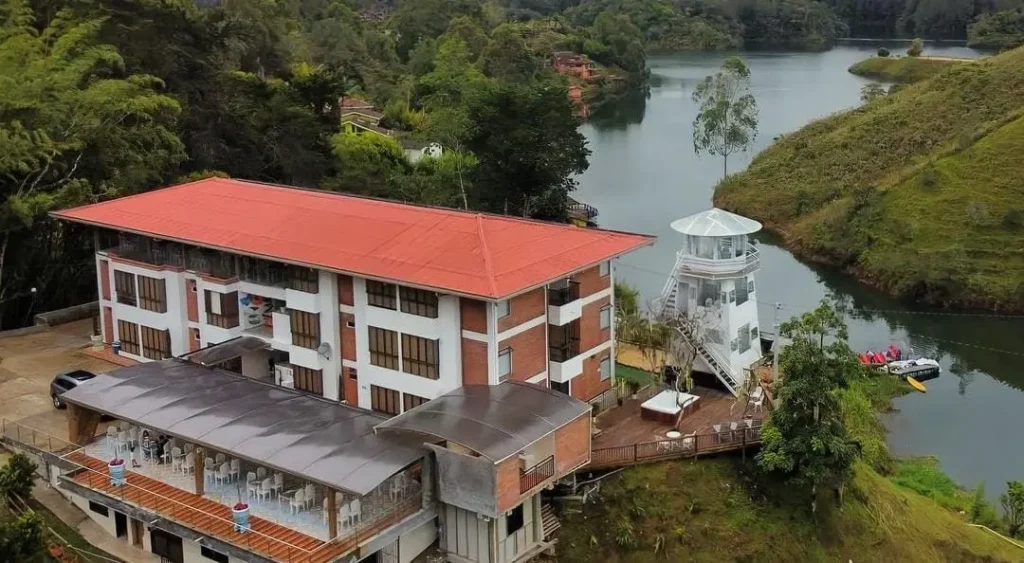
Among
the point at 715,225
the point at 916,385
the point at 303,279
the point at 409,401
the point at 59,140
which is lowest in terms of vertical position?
the point at 916,385

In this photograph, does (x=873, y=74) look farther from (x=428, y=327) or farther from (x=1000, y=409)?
(x=428, y=327)

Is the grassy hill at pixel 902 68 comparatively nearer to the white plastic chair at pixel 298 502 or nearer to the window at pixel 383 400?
the window at pixel 383 400

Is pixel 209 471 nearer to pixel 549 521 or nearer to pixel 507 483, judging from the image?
pixel 507 483

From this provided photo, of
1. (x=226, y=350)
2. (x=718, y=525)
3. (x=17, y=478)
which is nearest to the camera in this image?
(x=17, y=478)

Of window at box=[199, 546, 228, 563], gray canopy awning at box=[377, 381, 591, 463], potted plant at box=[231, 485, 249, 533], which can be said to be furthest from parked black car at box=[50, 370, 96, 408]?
gray canopy awning at box=[377, 381, 591, 463]

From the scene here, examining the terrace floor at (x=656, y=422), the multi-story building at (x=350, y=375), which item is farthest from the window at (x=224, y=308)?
the terrace floor at (x=656, y=422)

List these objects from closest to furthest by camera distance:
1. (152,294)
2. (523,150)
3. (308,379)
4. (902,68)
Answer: (308,379), (152,294), (523,150), (902,68)

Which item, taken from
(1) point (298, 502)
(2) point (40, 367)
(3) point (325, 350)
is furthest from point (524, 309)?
(2) point (40, 367)
